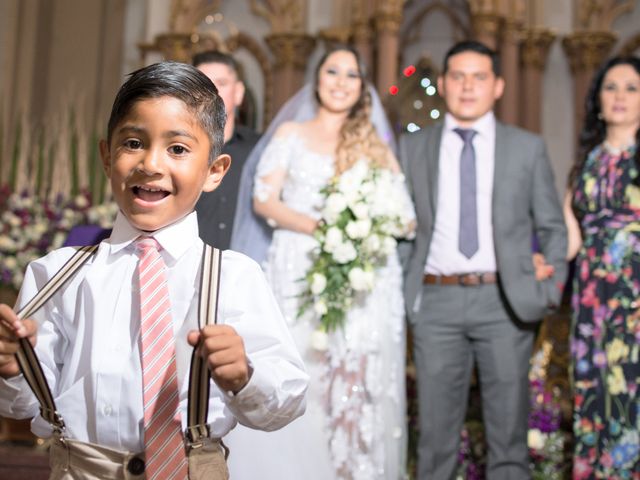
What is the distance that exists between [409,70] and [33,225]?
15.4 feet

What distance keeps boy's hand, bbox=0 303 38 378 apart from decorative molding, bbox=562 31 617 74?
7698 millimetres

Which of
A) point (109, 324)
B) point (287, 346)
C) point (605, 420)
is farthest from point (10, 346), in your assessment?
point (605, 420)

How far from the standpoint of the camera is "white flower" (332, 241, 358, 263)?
3.31 meters

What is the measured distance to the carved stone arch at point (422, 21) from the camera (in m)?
8.59

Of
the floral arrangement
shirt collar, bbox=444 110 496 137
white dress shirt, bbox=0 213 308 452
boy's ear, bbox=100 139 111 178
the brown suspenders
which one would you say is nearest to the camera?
the brown suspenders

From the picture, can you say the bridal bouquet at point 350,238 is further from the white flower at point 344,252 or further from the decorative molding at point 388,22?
the decorative molding at point 388,22

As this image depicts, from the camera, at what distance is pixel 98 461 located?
1.51 m

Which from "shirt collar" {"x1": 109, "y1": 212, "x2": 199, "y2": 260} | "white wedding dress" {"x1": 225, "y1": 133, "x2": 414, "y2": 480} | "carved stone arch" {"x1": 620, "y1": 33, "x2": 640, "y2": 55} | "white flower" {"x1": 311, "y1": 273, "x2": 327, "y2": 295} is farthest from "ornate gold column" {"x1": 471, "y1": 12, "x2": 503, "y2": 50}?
"shirt collar" {"x1": 109, "y1": 212, "x2": 199, "y2": 260}

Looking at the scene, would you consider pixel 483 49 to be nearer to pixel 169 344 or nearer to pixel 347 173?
pixel 347 173

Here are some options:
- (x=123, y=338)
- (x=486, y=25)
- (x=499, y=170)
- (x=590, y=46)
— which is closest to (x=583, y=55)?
(x=590, y=46)

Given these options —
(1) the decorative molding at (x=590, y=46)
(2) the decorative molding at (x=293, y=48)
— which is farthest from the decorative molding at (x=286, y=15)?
(1) the decorative molding at (x=590, y=46)

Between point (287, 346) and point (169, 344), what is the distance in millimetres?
219

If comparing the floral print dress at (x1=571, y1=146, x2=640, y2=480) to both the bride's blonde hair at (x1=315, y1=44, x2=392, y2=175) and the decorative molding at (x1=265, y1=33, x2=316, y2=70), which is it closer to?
the bride's blonde hair at (x1=315, y1=44, x2=392, y2=175)

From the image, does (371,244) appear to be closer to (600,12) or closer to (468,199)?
(468,199)
